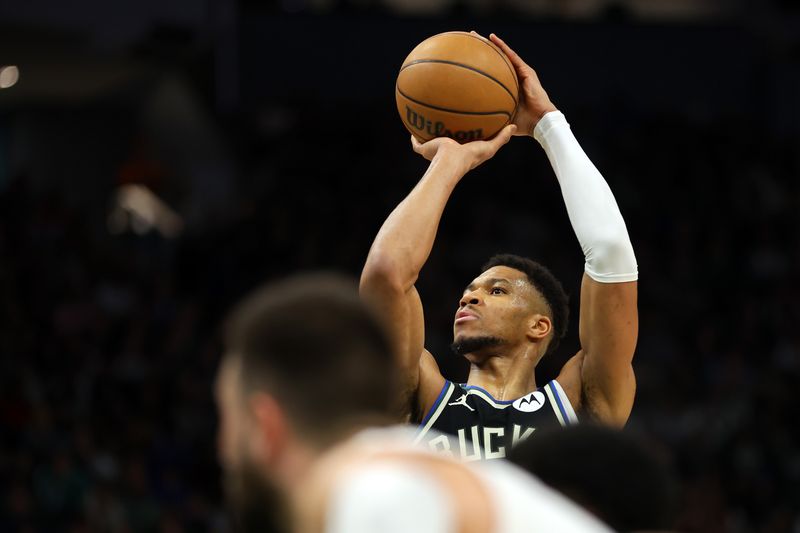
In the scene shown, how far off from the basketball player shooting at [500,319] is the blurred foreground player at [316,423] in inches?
65.7

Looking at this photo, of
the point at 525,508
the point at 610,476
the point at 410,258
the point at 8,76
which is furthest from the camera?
the point at 8,76

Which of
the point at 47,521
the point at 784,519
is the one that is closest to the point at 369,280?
the point at 47,521

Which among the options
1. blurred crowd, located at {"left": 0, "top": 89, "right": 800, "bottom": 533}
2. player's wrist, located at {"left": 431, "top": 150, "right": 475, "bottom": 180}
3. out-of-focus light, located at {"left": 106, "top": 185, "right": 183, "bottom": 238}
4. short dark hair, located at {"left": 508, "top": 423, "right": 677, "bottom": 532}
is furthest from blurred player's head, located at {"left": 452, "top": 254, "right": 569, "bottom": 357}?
out-of-focus light, located at {"left": 106, "top": 185, "right": 183, "bottom": 238}

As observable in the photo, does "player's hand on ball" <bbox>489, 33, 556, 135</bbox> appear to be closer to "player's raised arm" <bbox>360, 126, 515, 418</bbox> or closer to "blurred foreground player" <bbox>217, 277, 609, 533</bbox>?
"player's raised arm" <bbox>360, 126, 515, 418</bbox>

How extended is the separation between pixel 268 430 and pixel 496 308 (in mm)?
2400

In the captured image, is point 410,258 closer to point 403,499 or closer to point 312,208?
point 403,499

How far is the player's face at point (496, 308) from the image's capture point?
156 inches

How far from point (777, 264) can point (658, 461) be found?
1071cm

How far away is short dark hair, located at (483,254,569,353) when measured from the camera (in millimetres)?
4160

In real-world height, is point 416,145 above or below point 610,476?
above

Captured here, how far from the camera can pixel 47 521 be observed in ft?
29.0

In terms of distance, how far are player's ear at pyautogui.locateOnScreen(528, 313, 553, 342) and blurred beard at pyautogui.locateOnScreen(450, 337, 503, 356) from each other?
13cm

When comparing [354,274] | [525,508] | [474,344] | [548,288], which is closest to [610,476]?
[525,508]

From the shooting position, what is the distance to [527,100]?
4012mm
